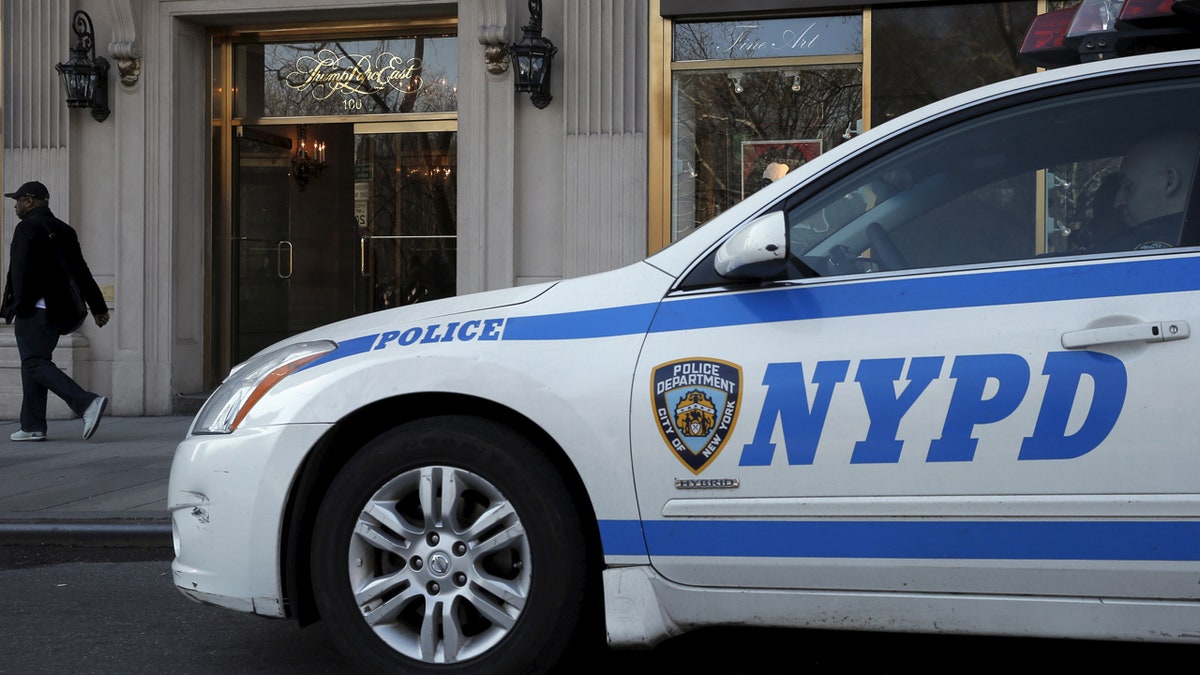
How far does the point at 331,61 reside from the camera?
11.3 metres

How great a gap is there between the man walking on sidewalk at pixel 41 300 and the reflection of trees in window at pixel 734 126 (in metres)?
4.59

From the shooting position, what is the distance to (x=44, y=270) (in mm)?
9211

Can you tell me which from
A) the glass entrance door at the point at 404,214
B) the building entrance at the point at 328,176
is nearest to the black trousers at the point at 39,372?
the building entrance at the point at 328,176

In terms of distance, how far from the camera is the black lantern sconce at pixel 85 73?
10555mm

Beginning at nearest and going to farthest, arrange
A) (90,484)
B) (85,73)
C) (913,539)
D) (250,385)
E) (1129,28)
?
(913,539) < (1129,28) < (250,385) < (90,484) < (85,73)

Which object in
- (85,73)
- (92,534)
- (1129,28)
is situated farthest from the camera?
(85,73)

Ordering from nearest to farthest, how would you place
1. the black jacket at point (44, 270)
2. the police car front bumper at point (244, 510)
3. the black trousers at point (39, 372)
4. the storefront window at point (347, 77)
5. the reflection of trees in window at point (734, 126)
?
the police car front bumper at point (244, 510) < the black jacket at point (44, 270) < the black trousers at point (39, 372) < the reflection of trees in window at point (734, 126) < the storefront window at point (347, 77)

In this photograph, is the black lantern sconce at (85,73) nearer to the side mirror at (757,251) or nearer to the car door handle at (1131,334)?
the side mirror at (757,251)

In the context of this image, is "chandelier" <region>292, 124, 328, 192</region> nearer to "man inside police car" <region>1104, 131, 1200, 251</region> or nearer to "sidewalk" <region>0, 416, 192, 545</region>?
"sidewalk" <region>0, 416, 192, 545</region>

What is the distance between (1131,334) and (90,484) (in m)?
6.13

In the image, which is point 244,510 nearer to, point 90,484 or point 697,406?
point 697,406

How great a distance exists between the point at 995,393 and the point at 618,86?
7.18 meters

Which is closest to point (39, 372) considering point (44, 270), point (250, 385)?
point (44, 270)

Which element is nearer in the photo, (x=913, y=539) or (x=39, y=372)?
(x=913, y=539)
